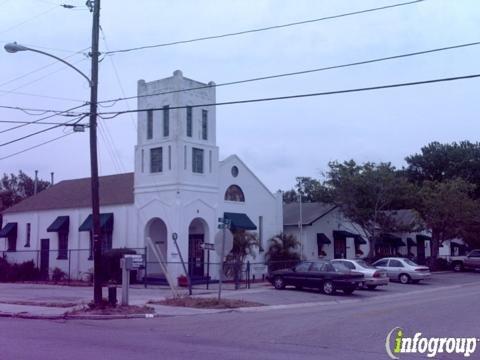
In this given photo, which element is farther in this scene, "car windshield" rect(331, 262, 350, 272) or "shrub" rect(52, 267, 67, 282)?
"shrub" rect(52, 267, 67, 282)

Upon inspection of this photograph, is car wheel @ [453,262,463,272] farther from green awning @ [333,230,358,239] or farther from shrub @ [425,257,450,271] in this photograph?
green awning @ [333,230,358,239]

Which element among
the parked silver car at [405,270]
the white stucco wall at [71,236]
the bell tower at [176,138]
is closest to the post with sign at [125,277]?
the bell tower at [176,138]

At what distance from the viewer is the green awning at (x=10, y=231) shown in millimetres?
46388

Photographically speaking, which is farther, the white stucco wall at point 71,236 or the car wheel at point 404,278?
the white stucco wall at point 71,236

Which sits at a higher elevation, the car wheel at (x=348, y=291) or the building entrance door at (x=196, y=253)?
the building entrance door at (x=196, y=253)

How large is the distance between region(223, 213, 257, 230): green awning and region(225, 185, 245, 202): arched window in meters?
1.03

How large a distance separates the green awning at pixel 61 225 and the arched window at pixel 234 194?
11.0 m

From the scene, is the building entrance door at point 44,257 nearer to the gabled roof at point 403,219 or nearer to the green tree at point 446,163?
the gabled roof at point 403,219

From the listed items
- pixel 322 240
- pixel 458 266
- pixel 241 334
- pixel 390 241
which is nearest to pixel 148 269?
pixel 322 240

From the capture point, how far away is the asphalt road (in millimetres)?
12086

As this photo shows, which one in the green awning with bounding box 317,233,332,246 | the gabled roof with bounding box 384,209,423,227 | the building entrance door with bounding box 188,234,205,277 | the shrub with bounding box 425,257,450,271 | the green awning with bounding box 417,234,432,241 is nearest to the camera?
the building entrance door with bounding box 188,234,205,277

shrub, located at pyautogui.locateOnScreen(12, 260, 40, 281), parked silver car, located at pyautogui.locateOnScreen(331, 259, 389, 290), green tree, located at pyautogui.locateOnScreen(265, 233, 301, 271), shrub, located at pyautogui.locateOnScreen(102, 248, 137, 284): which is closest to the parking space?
parked silver car, located at pyautogui.locateOnScreen(331, 259, 389, 290)

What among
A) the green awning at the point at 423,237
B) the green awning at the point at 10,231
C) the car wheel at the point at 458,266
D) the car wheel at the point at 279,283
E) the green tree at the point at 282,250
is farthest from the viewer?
the green awning at the point at 423,237

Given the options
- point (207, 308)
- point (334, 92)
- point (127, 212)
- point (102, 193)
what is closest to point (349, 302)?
point (207, 308)
